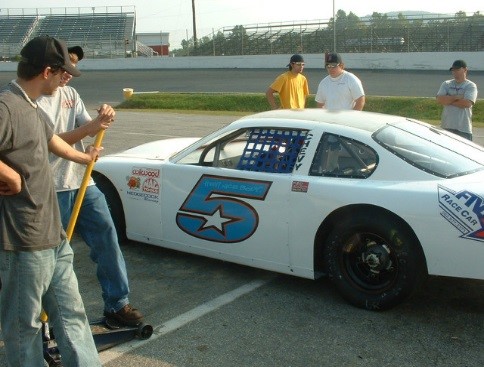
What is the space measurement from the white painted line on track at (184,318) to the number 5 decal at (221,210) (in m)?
0.38

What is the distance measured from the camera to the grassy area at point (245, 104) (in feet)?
64.8

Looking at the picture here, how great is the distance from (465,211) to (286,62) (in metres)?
37.3

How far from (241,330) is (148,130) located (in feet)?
41.0

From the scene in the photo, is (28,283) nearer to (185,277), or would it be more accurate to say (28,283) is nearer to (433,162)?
(185,277)

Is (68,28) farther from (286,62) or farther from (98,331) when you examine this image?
(98,331)

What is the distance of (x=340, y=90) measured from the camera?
7.92 m

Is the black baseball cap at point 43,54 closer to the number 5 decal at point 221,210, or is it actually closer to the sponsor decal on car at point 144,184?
the number 5 decal at point 221,210

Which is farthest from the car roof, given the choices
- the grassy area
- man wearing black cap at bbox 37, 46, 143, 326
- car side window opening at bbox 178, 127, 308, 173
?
the grassy area

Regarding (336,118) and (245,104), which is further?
(245,104)

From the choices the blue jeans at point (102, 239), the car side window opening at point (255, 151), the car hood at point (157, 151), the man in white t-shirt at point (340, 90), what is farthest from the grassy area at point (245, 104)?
the blue jeans at point (102, 239)

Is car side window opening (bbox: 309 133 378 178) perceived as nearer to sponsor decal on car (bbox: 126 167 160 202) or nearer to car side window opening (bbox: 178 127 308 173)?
car side window opening (bbox: 178 127 308 173)

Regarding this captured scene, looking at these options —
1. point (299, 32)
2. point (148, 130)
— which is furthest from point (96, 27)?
point (148, 130)

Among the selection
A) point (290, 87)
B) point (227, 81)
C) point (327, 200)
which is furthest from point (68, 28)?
point (327, 200)

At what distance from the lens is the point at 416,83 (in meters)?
28.2
